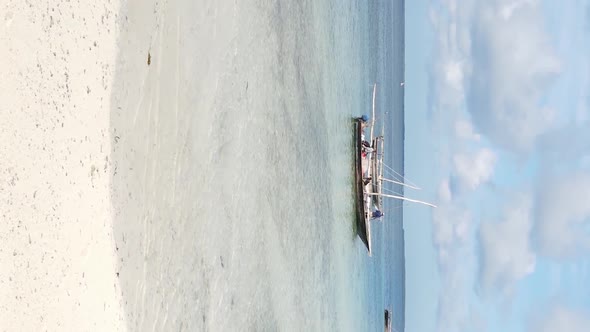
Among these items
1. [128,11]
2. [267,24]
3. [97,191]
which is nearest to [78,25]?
[128,11]

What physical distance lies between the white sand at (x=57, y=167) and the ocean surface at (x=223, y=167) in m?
0.36

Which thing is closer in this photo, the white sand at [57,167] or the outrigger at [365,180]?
the white sand at [57,167]

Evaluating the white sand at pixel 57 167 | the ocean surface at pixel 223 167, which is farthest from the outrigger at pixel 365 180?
the white sand at pixel 57 167

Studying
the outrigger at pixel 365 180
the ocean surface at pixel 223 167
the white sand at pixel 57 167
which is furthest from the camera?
the outrigger at pixel 365 180

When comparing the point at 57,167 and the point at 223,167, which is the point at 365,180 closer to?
the point at 223,167

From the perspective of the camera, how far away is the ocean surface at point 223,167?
6719 mm

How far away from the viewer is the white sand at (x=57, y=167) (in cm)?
439

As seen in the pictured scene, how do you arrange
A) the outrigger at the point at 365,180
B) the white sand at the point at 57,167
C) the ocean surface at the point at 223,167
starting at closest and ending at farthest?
the white sand at the point at 57,167 → the ocean surface at the point at 223,167 → the outrigger at the point at 365,180

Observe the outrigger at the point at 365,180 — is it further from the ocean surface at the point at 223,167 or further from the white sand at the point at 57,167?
the white sand at the point at 57,167

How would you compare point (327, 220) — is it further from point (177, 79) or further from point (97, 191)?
point (97, 191)

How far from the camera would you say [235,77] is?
988 centimetres

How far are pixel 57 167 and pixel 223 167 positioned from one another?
4.26m

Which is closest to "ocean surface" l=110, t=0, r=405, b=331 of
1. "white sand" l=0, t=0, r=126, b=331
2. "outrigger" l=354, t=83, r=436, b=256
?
"white sand" l=0, t=0, r=126, b=331

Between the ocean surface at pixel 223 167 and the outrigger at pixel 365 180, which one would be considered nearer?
the ocean surface at pixel 223 167
